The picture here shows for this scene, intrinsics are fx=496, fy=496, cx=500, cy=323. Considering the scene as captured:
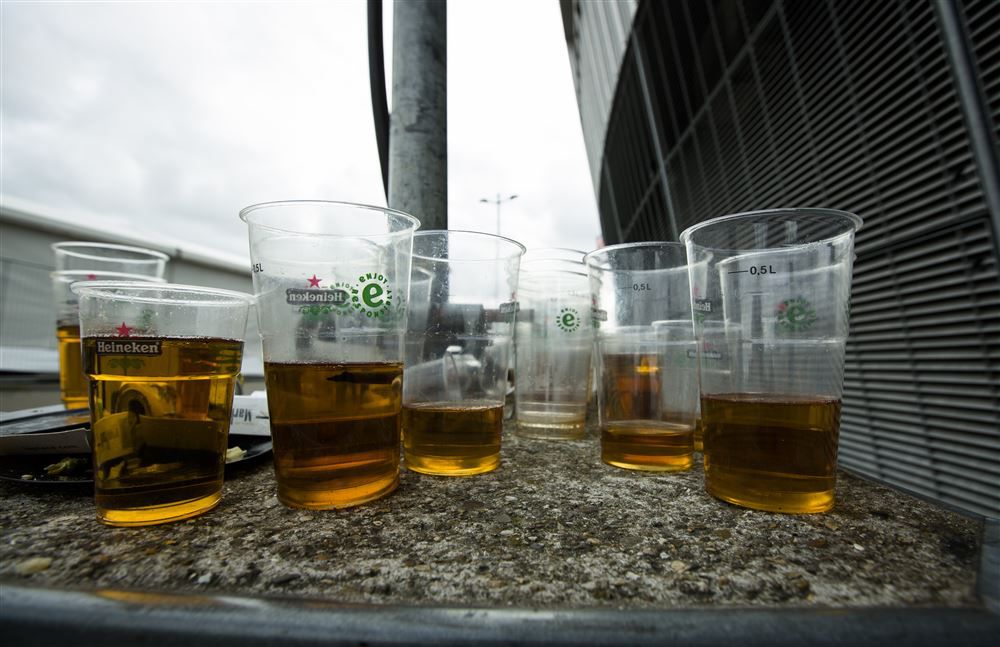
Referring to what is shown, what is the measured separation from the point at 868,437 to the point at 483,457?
3131 millimetres

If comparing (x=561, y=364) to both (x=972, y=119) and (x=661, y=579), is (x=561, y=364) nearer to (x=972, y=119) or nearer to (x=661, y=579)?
(x=661, y=579)

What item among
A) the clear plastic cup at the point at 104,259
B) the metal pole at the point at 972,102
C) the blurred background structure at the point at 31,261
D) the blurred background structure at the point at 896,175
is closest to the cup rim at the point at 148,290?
the clear plastic cup at the point at 104,259

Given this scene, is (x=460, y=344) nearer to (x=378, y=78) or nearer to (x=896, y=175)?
(x=378, y=78)

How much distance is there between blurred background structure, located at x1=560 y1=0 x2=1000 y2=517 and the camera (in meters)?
2.19

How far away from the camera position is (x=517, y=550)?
25.9 inches

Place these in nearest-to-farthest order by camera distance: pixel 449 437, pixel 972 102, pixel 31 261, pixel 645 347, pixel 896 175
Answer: pixel 449 437 → pixel 645 347 → pixel 972 102 → pixel 896 175 → pixel 31 261

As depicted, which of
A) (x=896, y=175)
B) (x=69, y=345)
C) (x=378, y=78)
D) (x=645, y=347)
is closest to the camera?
(x=645, y=347)

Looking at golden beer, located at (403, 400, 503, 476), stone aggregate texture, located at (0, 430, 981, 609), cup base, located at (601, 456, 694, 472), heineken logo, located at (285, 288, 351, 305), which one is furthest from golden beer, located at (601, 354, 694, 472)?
heineken logo, located at (285, 288, 351, 305)

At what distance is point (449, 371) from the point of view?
1.09 metres

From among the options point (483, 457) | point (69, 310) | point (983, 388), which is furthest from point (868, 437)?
point (69, 310)

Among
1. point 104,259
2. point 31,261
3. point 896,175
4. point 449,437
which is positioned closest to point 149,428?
point 449,437

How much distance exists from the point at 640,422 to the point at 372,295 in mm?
668

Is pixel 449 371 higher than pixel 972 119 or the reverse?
the reverse

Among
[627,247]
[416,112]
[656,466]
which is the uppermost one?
[416,112]
